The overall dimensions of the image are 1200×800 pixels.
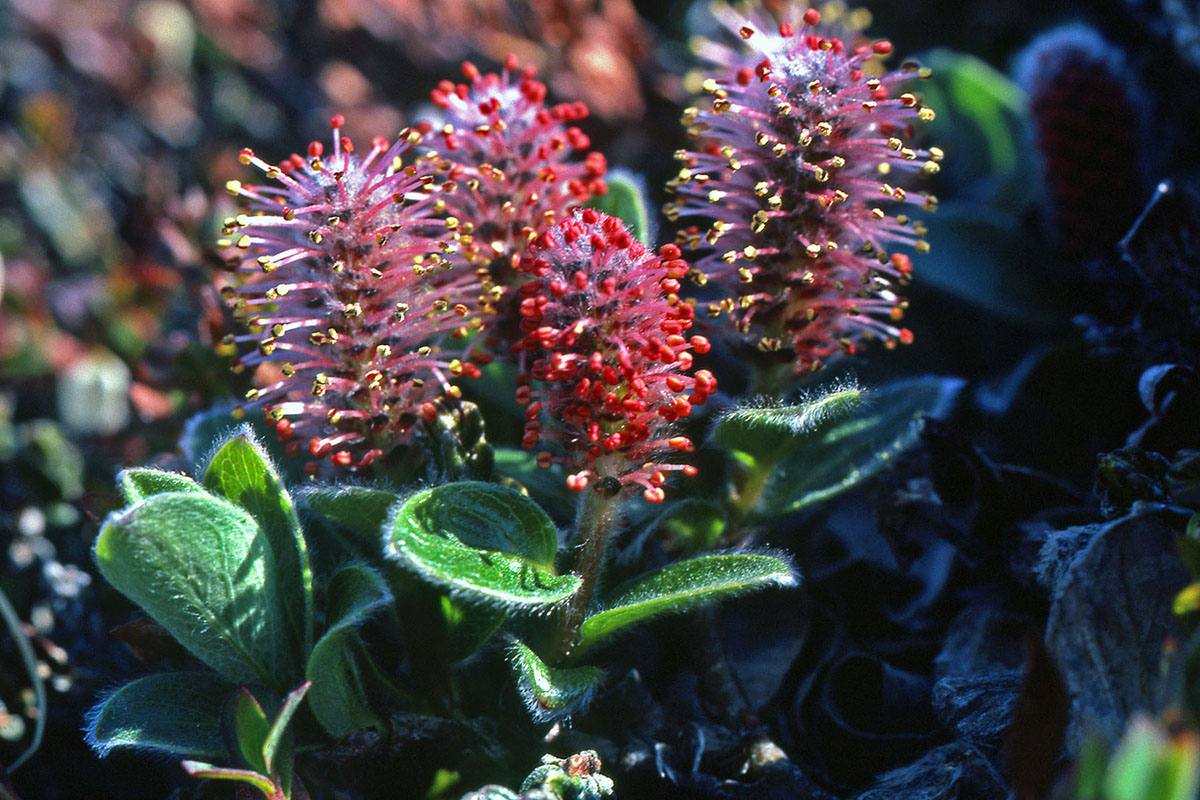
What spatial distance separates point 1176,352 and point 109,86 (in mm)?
3756

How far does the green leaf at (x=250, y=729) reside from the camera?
1.45 m

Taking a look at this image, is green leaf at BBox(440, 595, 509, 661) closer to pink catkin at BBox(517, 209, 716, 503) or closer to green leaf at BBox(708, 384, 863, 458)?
pink catkin at BBox(517, 209, 716, 503)

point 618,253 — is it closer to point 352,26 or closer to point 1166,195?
point 1166,195

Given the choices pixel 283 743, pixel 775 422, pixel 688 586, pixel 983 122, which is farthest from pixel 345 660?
pixel 983 122

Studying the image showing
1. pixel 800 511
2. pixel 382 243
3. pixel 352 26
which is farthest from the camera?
pixel 352 26

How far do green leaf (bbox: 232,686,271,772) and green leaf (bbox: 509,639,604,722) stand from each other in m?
0.39

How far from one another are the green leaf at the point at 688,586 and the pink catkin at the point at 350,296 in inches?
18.3

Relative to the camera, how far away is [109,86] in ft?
12.7

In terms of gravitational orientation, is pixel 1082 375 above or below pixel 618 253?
below

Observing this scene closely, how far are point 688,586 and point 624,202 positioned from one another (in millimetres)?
935

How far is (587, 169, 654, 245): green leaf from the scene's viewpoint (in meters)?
2.13

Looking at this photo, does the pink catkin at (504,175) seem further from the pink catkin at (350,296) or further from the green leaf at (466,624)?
the green leaf at (466,624)

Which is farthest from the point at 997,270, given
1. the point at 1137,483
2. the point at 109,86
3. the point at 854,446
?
the point at 109,86

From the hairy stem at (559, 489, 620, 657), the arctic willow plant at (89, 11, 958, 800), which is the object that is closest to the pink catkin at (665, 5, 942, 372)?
the arctic willow plant at (89, 11, 958, 800)
